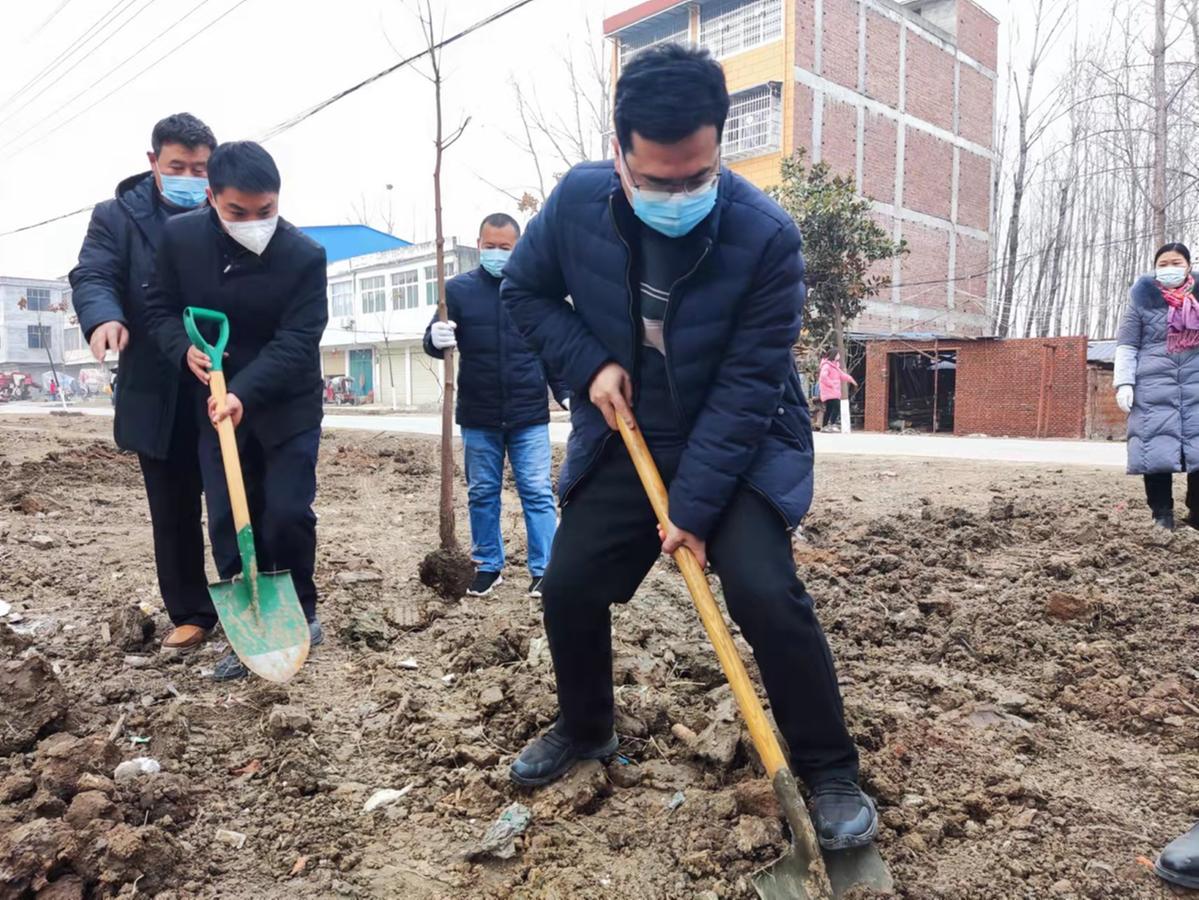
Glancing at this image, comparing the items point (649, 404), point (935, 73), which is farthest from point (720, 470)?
point (935, 73)

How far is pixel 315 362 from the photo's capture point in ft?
10.3

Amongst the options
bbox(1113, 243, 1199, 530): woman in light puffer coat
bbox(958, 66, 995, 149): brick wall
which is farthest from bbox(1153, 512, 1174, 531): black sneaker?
bbox(958, 66, 995, 149): brick wall

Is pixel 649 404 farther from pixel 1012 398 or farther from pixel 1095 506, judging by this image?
pixel 1012 398

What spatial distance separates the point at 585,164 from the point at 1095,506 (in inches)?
205

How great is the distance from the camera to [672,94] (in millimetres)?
1729

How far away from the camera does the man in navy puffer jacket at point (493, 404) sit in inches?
161

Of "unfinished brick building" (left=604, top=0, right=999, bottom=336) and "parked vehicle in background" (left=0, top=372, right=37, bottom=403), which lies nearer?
"unfinished brick building" (left=604, top=0, right=999, bottom=336)

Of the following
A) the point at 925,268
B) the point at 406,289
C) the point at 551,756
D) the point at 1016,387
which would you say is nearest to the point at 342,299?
the point at 406,289

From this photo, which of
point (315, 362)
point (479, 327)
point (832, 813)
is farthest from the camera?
point (479, 327)

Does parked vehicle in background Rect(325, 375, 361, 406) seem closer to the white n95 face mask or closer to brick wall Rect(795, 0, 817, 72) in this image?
brick wall Rect(795, 0, 817, 72)

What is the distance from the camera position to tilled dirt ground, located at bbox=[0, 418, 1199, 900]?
1.90 meters

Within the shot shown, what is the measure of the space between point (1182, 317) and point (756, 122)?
21231 mm

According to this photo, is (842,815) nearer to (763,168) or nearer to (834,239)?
(834,239)

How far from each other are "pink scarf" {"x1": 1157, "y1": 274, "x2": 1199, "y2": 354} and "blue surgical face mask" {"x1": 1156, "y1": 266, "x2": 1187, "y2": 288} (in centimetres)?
3
